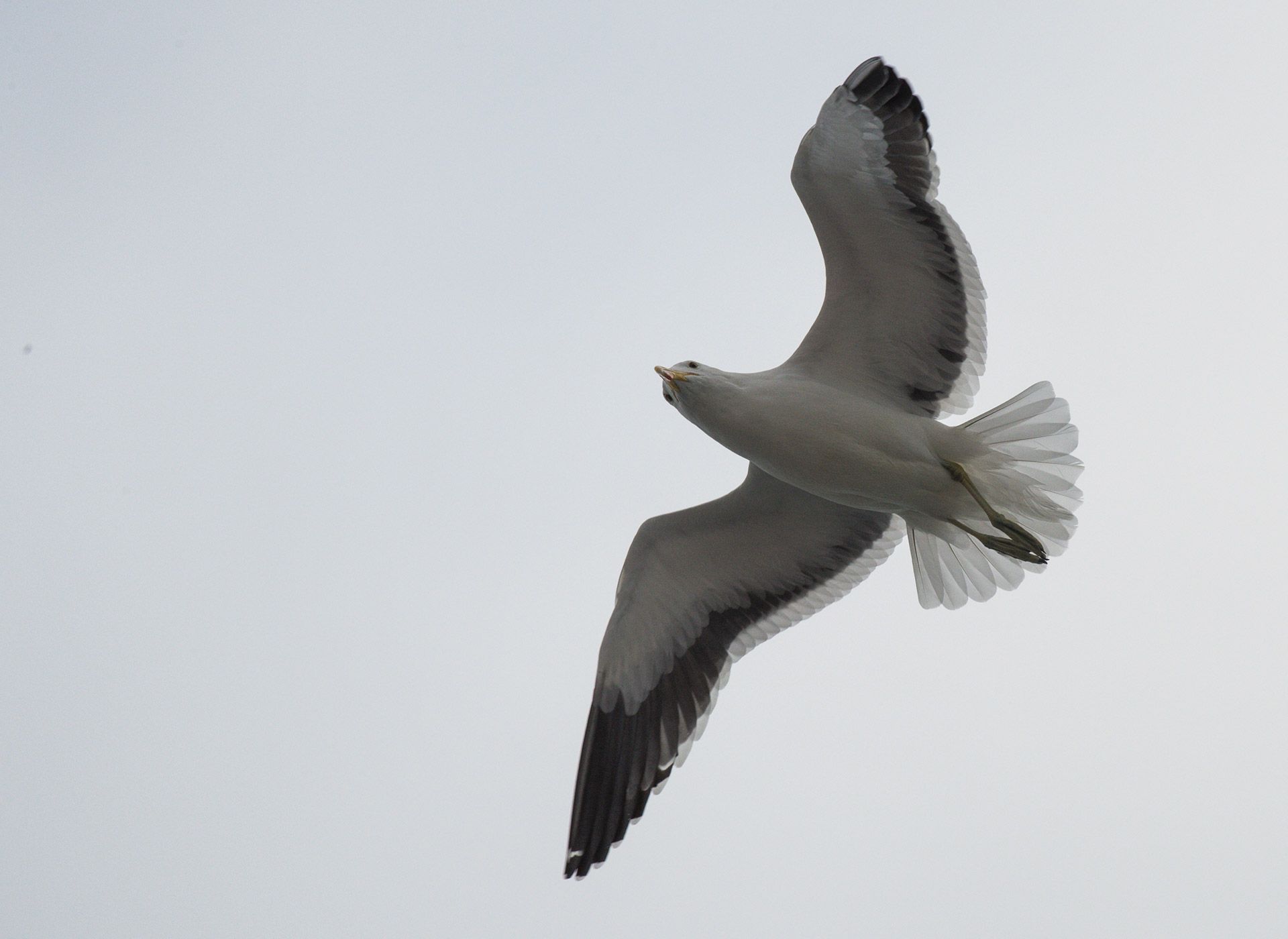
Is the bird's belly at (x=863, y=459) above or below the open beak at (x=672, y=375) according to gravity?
below

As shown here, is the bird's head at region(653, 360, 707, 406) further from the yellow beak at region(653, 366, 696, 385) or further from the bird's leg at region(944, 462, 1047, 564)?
the bird's leg at region(944, 462, 1047, 564)

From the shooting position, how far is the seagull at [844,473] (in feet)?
19.6

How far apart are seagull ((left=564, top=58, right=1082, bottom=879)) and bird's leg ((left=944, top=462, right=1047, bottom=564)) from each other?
11 millimetres

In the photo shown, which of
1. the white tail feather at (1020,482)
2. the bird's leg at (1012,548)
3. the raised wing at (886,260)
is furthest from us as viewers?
the bird's leg at (1012,548)

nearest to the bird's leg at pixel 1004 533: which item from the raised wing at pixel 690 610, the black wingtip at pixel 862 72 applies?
the raised wing at pixel 690 610

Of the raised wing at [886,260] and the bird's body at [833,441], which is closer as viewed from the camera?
the raised wing at [886,260]

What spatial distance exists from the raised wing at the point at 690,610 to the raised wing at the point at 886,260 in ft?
2.67

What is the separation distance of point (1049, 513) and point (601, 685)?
8.38ft

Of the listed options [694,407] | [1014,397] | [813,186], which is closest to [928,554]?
[1014,397]

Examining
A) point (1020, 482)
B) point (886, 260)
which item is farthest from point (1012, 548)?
point (886, 260)

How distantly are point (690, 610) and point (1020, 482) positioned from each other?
1.93 meters

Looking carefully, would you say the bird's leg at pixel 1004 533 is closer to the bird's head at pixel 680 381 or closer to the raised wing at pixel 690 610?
the raised wing at pixel 690 610

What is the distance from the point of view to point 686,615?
23.0 feet

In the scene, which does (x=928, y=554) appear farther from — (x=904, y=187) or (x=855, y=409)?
(x=904, y=187)
